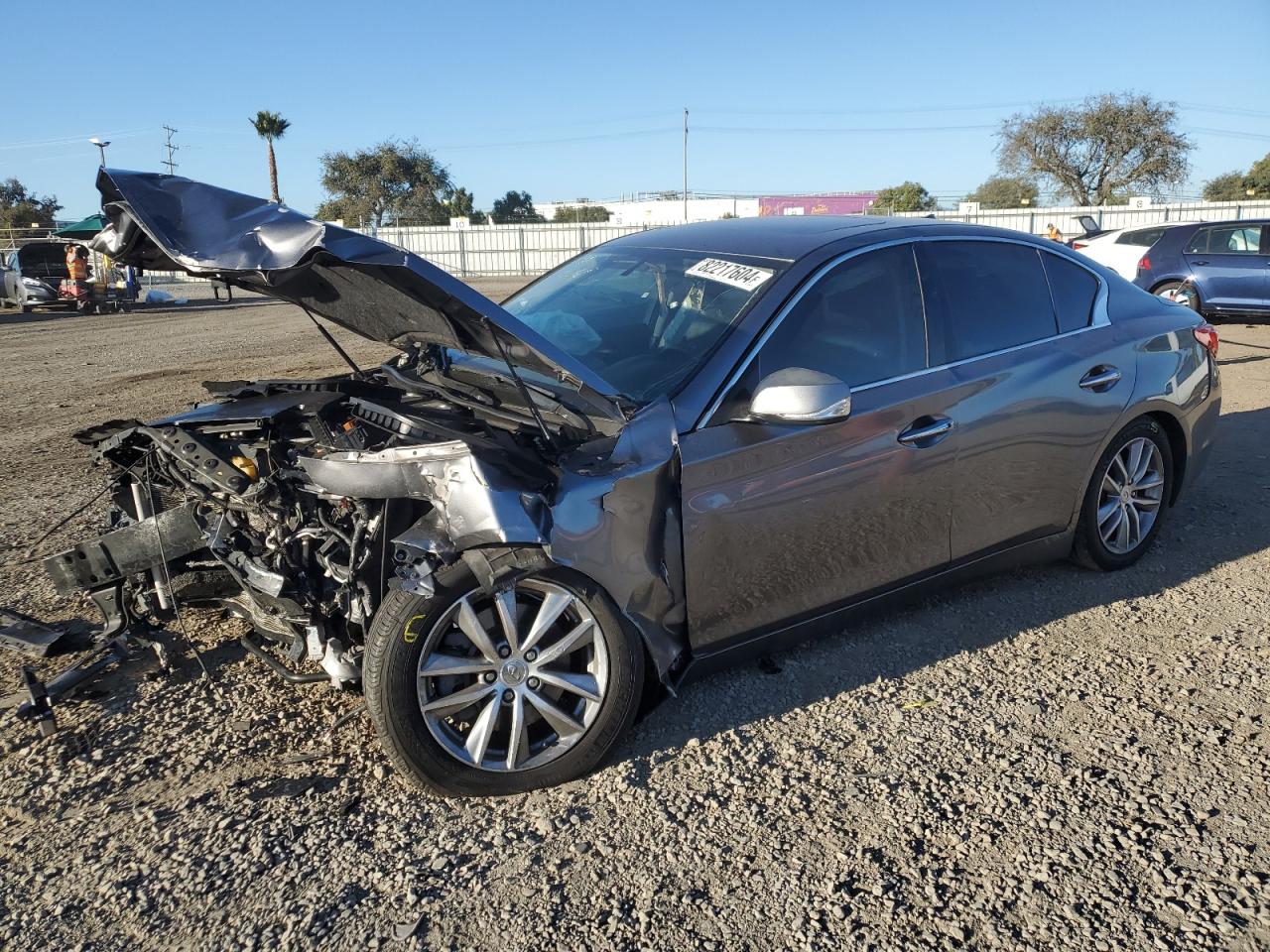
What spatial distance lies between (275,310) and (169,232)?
22.4 metres

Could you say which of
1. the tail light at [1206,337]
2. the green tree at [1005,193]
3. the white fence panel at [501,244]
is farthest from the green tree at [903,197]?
the tail light at [1206,337]

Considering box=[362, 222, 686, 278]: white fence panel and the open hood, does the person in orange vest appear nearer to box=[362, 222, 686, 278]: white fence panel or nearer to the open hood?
box=[362, 222, 686, 278]: white fence panel

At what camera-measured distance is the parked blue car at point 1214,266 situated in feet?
42.7

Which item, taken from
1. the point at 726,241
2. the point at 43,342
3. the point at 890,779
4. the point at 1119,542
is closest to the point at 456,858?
the point at 890,779

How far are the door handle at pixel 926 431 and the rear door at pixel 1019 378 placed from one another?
0.25ft

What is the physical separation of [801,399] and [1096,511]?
2141 mm

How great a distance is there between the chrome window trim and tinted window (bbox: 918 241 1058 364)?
0.02 meters

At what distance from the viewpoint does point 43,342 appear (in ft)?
52.0

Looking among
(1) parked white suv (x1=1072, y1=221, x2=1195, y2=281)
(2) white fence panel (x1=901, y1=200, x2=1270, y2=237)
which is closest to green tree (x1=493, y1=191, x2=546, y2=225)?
(2) white fence panel (x1=901, y1=200, x2=1270, y2=237)

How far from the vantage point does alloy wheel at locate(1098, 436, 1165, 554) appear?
4289 millimetres

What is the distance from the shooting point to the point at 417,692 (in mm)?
2600

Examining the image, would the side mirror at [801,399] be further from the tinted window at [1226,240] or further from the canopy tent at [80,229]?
the canopy tent at [80,229]

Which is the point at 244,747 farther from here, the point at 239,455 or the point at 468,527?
the point at 468,527

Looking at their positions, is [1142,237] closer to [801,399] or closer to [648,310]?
[648,310]
